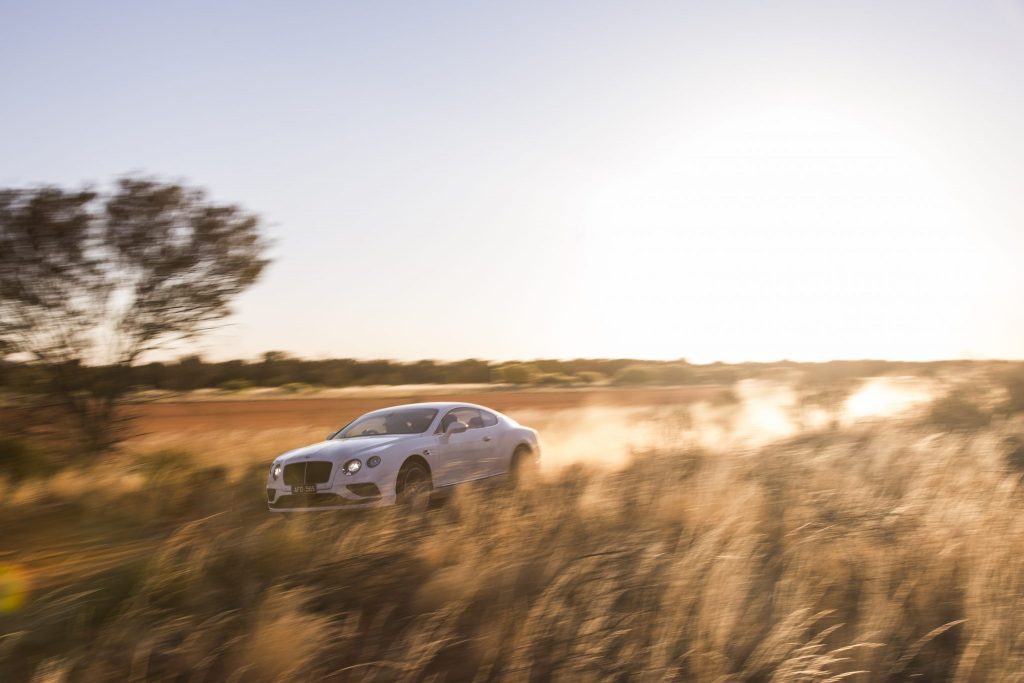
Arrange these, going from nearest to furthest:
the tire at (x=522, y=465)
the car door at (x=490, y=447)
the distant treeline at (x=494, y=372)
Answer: the tire at (x=522, y=465) → the car door at (x=490, y=447) → the distant treeline at (x=494, y=372)

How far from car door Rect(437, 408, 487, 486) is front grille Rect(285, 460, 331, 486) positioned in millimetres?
1599

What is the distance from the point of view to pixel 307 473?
11.0 metres

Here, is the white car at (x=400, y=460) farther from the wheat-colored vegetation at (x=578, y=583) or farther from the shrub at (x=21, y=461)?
the shrub at (x=21, y=461)

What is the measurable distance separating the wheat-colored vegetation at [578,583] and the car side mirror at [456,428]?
1.43 metres

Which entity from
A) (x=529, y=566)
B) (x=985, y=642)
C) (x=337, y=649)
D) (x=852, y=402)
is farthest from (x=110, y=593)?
(x=852, y=402)

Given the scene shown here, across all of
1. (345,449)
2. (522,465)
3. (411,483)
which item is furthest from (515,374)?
(345,449)

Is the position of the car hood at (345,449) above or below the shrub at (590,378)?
below

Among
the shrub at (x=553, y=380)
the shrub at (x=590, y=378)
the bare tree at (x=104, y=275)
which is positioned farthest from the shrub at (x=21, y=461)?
the shrub at (x=590, y=378)

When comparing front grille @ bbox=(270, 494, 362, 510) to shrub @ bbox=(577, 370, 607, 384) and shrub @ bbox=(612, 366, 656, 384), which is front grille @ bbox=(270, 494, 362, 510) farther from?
shrub @ bbox=(612, 366, 656, 384)

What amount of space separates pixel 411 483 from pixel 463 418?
1845 mm

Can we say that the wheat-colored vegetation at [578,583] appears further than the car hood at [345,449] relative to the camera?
No

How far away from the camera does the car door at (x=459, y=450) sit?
39.4 ft

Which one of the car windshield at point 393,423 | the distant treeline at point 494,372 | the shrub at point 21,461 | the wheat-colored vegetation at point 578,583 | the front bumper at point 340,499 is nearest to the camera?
the wheat-colored vegetation at point 578,583

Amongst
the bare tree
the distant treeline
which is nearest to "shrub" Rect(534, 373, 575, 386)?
the distant treeline
